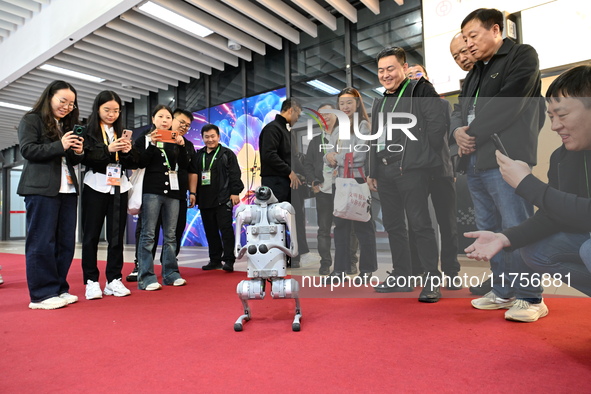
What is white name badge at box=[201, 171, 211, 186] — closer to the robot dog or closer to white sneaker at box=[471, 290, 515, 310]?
the robot dog

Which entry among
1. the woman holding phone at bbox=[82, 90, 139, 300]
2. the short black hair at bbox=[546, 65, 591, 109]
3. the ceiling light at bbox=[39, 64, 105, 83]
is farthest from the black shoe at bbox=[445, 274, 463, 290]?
the ceiling light at bbox=[39, 64, 105, 83]

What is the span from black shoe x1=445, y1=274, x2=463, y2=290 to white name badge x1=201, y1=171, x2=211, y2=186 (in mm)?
2609

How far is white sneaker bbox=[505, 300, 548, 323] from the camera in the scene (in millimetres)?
1861

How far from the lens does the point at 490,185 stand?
1.95m

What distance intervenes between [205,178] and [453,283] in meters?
2.69

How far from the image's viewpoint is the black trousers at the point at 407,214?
2184 mm

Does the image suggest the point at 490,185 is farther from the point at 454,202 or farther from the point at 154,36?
the point at 154,36

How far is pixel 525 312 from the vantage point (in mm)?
1871

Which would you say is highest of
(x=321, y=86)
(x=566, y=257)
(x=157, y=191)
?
(x=321, y=86)

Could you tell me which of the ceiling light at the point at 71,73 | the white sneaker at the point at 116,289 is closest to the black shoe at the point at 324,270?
the white sneaker at the point at 116,289

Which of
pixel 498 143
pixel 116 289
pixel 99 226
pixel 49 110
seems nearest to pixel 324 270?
pixel 498 143

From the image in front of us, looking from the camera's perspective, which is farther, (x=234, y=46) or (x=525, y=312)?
(x=234, y=46)

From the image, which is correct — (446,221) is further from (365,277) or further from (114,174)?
(114,174)

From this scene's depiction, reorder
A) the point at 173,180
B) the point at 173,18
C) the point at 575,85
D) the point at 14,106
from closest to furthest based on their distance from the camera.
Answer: the point at 575,85 < the point at 173,180 < the point at 173,18 < the point at 14,106
